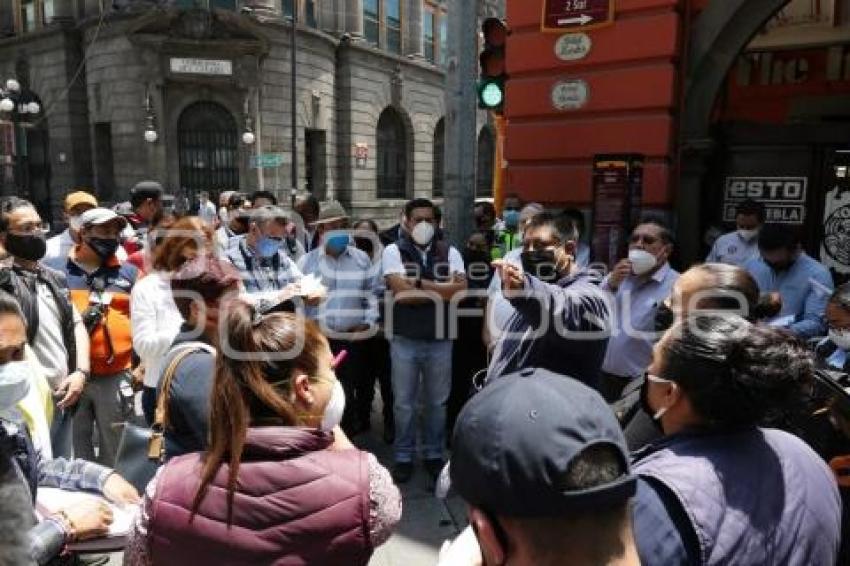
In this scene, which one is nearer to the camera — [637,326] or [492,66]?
[637,326]

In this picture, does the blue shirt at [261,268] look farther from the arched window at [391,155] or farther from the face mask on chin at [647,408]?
the arched window at [391,155]

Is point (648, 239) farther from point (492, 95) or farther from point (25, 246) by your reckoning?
point (25, 246)

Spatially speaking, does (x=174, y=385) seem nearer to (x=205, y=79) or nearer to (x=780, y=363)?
(x=780, y=363)

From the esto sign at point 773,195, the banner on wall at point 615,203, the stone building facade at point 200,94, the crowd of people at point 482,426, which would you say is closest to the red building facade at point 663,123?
the esto sign at point 773,195

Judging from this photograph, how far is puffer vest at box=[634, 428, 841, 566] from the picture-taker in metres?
1.33

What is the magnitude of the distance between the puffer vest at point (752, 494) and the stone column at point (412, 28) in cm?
2903

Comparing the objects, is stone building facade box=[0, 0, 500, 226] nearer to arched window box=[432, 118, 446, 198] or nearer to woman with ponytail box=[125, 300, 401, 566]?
arched window box=[432, 118, 446, 198]

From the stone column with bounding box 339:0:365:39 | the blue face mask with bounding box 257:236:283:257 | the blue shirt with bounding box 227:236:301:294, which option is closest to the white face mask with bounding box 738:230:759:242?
the blue shirt with bounding box 227:236:301:294

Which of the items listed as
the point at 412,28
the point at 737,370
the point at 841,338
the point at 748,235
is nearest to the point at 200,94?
the point at 412,28

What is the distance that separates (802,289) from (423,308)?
7.68 feet

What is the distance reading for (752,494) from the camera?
4.60 feet

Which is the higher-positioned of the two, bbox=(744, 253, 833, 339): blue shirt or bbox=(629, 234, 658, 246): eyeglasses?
bbox=(629, 234, 658, 246): eyeglasses

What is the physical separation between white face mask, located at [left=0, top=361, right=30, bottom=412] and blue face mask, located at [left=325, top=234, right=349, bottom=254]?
2.78 m

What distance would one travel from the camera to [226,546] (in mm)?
1461
